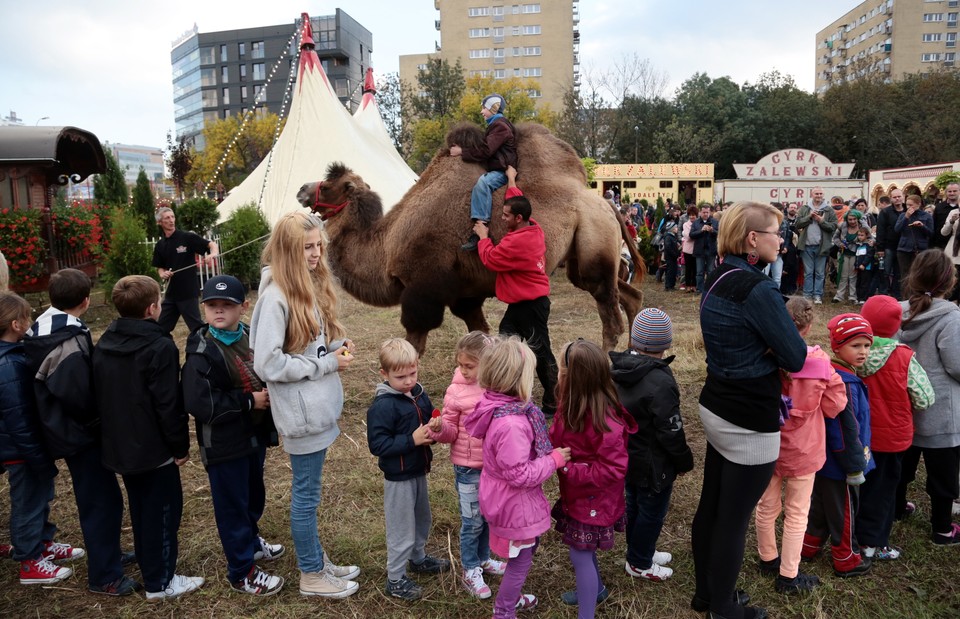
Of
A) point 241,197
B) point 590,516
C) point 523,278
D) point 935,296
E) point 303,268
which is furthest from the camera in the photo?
point 241,197

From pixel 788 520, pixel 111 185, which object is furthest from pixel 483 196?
pixel 111 185

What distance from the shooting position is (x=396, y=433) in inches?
126

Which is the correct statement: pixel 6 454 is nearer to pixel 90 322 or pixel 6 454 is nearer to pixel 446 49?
pixel 90 322

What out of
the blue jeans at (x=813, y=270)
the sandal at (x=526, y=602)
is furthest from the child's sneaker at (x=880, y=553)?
the blue jeans at (x=813, y=270)

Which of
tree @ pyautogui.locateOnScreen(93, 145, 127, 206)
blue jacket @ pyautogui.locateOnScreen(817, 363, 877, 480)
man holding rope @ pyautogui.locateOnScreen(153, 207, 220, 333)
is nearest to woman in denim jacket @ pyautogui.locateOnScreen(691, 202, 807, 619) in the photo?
blue jacket @ pyautogui.locateOnScreen(817, 363, 877, 480)

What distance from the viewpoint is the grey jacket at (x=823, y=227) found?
11.8 m

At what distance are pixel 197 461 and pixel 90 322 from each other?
7839 mm

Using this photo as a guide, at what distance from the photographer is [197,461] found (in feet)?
17.5

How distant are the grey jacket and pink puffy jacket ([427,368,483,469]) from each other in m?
10.8

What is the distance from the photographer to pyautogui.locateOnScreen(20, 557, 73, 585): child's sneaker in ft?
11.8

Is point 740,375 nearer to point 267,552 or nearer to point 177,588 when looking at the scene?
point 267,552

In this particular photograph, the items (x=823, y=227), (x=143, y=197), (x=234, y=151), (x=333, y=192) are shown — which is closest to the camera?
(x=333, y=192)

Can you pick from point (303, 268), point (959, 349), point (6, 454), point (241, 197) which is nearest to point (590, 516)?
point (303, 268)

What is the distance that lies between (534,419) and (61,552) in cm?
312
